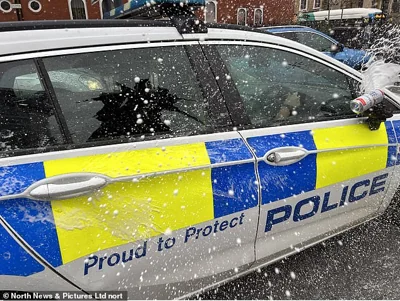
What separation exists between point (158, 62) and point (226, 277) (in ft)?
3.60

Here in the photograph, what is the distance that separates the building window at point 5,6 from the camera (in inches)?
641

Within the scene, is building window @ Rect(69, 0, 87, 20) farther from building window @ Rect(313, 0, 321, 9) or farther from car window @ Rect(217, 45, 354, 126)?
building window @ Rect(313, 0, 321, 9)

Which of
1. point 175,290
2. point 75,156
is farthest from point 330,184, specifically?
point 75,156

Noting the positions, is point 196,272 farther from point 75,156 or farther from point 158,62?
point 158,62

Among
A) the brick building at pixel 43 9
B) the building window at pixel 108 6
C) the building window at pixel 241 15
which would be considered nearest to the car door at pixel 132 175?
the building window at pixel 108 6

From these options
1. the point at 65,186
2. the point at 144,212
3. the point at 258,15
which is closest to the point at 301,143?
the point at 144,212

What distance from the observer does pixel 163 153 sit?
4.91ft

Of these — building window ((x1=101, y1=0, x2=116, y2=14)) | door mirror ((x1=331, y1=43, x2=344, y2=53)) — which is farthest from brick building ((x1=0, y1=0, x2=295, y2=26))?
building window ((x1=101, y1=0, x2=116, y2=14))

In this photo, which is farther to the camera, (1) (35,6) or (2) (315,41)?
(1) (35,6)

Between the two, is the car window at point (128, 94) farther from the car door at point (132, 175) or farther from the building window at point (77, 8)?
the building window at point (77, 8)

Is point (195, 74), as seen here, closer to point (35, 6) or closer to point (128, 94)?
point (128, 94)

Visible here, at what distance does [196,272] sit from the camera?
165 centimetres

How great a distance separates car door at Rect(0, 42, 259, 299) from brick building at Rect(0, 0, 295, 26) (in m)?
9.58

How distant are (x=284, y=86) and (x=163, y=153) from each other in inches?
35.5
